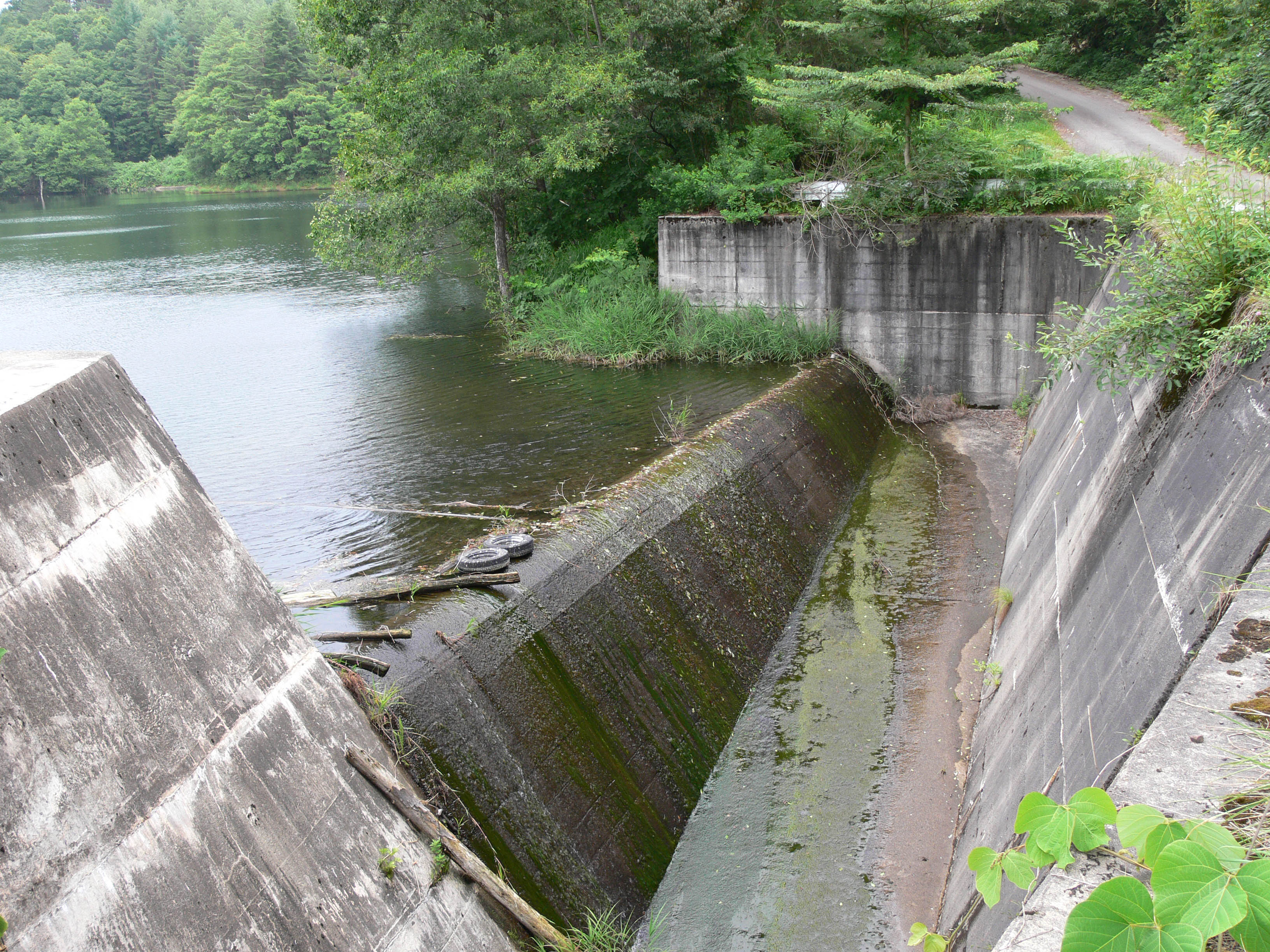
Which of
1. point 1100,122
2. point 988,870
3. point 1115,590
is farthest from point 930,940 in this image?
point 1100,122

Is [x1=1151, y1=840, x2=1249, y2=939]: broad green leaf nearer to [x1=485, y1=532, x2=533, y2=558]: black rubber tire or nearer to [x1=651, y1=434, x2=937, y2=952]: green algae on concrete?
[x1=651, y1=434, x2=937, y2=952]: green algae on concrete

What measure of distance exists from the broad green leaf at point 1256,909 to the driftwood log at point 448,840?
A: 3407 millimetres

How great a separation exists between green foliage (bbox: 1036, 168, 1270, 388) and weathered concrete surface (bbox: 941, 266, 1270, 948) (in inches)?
9.8

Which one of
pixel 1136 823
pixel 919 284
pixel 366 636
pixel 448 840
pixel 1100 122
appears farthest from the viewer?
pixel 1100 122

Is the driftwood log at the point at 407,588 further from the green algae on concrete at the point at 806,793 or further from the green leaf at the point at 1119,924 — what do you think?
the green leaf at the point at 1119,924

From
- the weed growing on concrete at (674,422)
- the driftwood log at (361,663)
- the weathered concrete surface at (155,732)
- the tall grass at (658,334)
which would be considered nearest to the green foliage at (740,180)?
the tall grass at (658,334)

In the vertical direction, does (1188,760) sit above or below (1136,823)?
below

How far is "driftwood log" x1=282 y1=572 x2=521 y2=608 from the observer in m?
6.05

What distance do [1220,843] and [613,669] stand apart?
462 cm

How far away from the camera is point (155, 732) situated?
3.39m

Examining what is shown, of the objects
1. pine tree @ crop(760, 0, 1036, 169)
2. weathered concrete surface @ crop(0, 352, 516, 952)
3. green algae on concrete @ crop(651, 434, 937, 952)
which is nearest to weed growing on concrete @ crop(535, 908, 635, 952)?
green algae on concrete @ crop(651, 434, 937, 952)

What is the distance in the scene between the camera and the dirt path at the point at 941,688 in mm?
5633

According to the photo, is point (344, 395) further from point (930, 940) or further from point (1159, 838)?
point (1159, 838)

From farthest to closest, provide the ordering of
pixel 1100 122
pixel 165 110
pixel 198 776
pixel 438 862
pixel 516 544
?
1. pixel 165 110
2. pixel 1100 122
3. pixel 516 544
4. pixel 438 862
5. pixel 198 776
